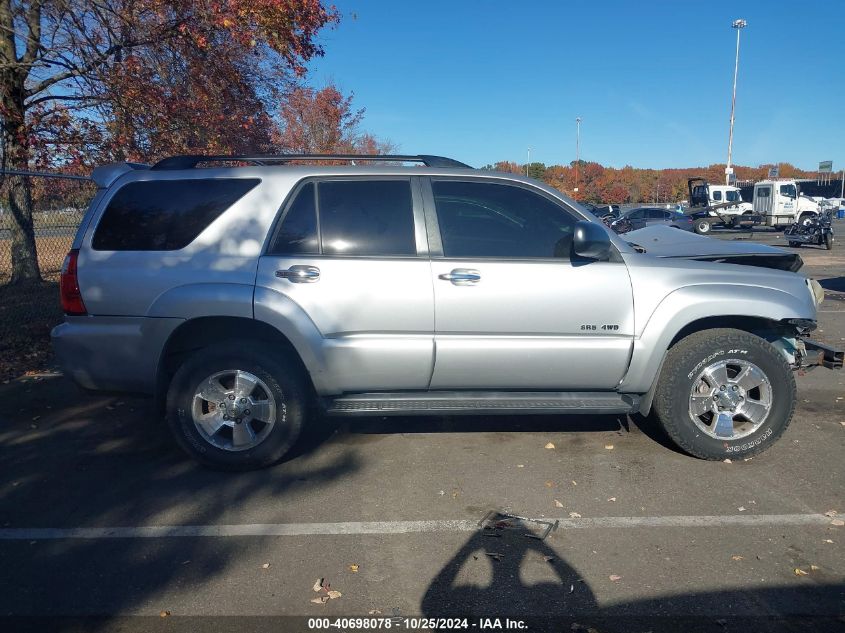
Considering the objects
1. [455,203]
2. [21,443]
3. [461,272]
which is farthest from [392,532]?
[21,443]

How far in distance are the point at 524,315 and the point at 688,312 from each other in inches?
42.6

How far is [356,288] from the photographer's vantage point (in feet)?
13.8

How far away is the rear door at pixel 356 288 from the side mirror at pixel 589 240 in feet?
3.14

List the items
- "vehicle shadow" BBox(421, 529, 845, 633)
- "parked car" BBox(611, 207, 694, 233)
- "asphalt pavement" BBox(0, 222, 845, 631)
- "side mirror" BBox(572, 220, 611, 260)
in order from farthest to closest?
1. "parked car" BBox(611, 207, 694, 233)
2. "side mirror" BBox(572, 220, 611, 260)
3. "asphalt pavement" BBox(0, 222, 845, 631)
4. "vehicle shadow" BBox(421, 529, 845, 633)

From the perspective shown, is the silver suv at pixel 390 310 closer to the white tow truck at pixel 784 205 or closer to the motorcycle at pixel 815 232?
the motorcycle at pixel 815 232

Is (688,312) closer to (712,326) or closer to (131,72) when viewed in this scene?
(712,326)

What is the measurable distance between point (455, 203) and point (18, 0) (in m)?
8.49

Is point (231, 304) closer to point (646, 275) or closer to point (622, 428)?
point (646, 275)

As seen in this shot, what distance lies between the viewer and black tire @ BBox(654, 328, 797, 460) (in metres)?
4.37

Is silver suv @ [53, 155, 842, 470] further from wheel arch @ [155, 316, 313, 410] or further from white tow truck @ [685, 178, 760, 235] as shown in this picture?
white tow truck @ [685, 178, 760, 235]

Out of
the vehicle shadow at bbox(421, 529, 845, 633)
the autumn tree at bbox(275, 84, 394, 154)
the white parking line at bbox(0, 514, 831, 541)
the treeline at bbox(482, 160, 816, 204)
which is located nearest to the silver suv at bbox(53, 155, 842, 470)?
the white parking line at bbox(0, 514, 831, 541)

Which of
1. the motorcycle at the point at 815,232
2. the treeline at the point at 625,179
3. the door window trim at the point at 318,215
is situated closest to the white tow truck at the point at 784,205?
the motorcycle at the point at 815,232

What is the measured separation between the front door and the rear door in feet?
0.41

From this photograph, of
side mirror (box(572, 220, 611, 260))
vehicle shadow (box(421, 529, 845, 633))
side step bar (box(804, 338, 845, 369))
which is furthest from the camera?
side step bar (box(804, 338, 845, 369))
